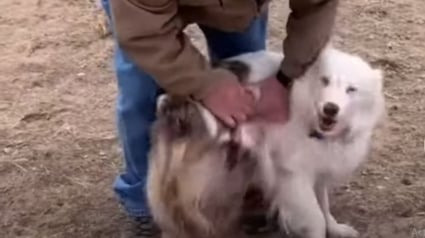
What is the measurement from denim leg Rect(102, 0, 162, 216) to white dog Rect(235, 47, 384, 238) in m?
0.29

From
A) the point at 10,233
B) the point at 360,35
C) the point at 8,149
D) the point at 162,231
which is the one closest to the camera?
the point at 162,231

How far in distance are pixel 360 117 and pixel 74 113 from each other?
4.15 feet

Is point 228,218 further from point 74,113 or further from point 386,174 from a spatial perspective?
point 74,113

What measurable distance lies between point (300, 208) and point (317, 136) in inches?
7.7

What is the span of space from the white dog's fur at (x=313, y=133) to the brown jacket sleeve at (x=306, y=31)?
0.03 meters

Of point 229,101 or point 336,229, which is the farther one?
point 336,229

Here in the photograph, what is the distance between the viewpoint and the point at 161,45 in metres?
2.23

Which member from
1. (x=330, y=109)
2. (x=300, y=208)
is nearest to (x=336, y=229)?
(x=300, y=208)

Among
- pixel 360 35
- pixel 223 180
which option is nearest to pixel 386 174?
pixel 223 180

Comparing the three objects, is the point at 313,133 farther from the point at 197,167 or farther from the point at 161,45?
the point at 161,45

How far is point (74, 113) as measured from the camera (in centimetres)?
350

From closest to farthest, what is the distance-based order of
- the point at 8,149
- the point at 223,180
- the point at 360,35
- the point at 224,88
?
the point at 224,88 < the point at 223,180 < the point at 8,149 < the point at 360,35

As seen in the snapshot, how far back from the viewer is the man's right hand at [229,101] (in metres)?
2.35

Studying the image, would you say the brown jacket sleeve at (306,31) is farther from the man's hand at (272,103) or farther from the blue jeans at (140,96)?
the blue jeans at (140,96)
